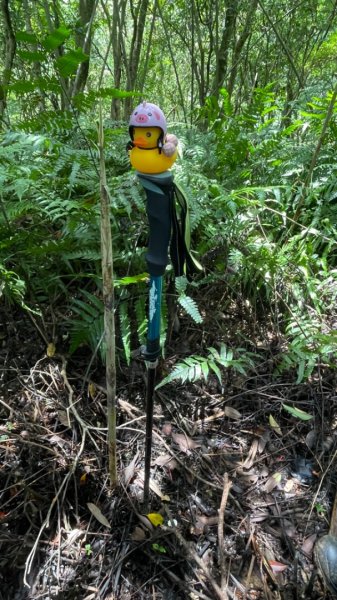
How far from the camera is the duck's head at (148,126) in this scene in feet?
3.13

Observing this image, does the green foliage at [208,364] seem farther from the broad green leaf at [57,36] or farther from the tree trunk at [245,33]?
the tree trunk at [245,33]

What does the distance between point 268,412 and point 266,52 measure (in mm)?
5302

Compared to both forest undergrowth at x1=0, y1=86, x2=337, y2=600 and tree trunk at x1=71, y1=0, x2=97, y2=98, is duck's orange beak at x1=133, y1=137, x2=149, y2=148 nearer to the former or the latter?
forest undergrowth at x1=0, y1=86, x2=337, y2=600

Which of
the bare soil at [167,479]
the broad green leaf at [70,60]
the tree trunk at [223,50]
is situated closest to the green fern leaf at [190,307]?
the bare soil at [167,479]

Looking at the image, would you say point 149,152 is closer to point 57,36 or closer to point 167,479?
point 57,36

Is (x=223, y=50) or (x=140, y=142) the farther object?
(x=223, y=50)

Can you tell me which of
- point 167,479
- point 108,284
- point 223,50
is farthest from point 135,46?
point 167,479

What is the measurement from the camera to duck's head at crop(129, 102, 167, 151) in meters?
0.95

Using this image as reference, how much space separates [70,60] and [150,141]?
998 mm

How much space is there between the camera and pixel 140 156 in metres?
1.01

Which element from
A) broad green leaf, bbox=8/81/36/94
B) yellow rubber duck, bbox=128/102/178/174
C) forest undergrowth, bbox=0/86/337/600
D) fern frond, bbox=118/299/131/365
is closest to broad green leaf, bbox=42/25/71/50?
broad green leaf, bbox=8/81/36/94

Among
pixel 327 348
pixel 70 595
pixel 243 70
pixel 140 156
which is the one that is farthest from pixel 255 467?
pixel 243 70

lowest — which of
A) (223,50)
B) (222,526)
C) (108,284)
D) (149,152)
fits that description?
(222,526)

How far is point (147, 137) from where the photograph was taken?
972 millimetres
